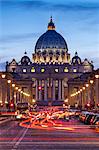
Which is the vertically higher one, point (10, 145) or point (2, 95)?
point (2, 95)

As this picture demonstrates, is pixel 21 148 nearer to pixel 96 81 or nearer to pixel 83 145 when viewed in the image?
pixel 83 145

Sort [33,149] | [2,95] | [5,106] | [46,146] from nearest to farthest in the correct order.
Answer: [33,149] < [46,146] < [5,106] < [2,95]

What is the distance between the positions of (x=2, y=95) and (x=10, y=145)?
4324 inches

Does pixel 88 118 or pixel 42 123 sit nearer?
pixel 88 118

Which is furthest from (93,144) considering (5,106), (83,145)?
(5,106)

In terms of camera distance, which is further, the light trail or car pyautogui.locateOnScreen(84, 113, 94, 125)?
car pyautogui.locateOnScreen(84, 113, 94, 125)

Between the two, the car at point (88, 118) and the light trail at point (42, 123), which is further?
the car at point (88, 118)

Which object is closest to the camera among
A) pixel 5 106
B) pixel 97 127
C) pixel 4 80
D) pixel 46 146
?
pixel 46 146

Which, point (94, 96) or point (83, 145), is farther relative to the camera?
point (94, 96)

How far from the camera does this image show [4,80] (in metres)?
155

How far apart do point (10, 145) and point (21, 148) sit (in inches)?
83.5

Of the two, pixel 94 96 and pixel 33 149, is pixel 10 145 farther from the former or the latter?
pixel 94 96

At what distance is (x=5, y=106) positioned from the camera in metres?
133

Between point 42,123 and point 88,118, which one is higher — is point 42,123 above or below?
below
